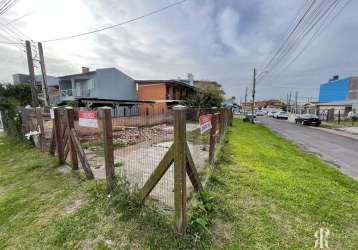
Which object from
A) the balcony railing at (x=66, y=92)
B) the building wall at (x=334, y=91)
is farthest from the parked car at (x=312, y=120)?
the balcony railing at (x=66, y=92)

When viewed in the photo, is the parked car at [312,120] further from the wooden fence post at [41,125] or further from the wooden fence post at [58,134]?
the wooden fence post at [41,125]

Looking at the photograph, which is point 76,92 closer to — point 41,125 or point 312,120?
point 41,125

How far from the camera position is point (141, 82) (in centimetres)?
2841

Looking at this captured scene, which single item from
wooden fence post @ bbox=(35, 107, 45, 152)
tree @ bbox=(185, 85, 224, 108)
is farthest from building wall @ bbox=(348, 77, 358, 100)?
wooden fence post @ bbox=(35, 107, 45, 152)

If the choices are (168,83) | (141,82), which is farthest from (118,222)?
(141,82)

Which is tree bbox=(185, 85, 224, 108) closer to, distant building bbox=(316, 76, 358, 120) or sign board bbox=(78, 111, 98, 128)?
distant building bbox=(316, 76, 358, 120)

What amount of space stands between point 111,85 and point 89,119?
23.4 m

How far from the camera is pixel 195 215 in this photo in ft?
8.93

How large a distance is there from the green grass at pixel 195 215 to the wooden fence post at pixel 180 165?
0.70 ft

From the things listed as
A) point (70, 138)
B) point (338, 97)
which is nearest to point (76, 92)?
point (70, 138)

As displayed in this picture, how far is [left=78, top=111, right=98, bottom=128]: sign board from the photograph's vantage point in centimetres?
377

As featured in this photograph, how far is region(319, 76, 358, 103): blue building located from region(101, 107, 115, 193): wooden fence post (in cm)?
4762

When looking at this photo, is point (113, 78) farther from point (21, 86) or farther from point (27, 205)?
point (27, 205)

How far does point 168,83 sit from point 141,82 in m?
4.26
